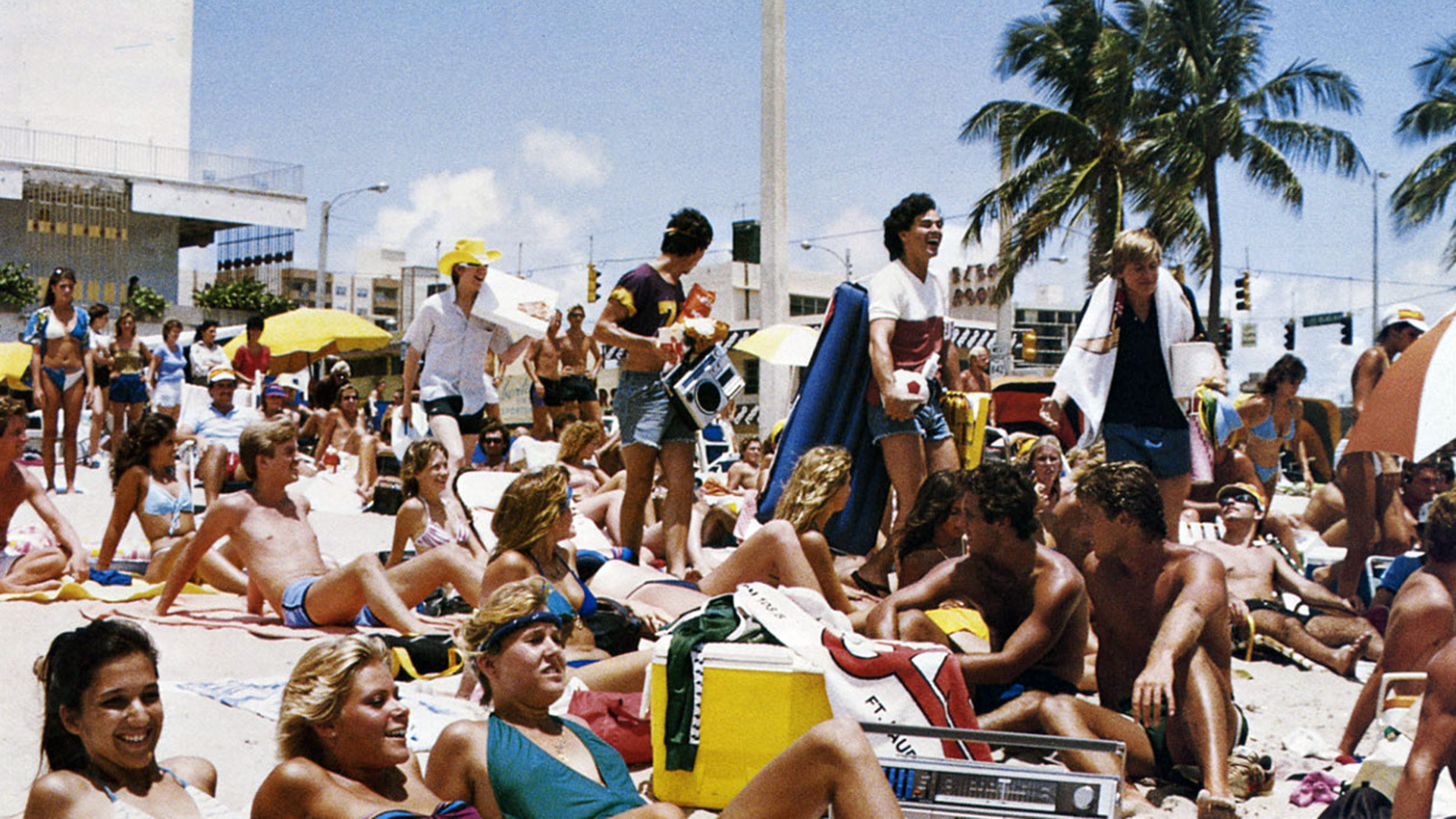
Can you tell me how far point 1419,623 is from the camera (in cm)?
391

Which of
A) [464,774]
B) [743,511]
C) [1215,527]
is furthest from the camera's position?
[743,511]

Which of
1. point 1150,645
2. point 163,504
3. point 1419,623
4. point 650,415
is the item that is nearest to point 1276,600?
point 1419,623

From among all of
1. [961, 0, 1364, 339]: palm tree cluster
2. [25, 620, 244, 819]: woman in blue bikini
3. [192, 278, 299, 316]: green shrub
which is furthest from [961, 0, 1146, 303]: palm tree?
[192, 278, 299, 316]: green shrub

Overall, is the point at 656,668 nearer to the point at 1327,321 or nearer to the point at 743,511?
the point at 743,511

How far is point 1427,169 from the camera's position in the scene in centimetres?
3045

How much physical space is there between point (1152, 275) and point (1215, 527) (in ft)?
8.80

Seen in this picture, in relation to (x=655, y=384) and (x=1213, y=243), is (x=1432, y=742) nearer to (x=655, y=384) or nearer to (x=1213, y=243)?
(x=655, y=384)

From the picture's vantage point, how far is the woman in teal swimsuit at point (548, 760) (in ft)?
9.16

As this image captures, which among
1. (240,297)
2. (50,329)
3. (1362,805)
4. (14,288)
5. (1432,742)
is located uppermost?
(240,297)

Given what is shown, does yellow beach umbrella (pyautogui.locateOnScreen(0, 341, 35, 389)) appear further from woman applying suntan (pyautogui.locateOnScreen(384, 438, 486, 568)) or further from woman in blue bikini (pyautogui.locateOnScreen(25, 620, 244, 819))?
woman in blue bikini (pyautogui.locateOnScreen(25, 620, 244, 819))

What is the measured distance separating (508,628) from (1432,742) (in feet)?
6.62

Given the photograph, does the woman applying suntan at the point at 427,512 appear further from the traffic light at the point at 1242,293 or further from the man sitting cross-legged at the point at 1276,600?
the traffic light at the point at 1242,293

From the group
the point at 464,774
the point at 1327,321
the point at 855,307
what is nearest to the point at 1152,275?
the point at 855,307

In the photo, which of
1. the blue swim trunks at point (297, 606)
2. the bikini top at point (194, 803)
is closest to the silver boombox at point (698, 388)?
the blue swim trunks at point (297, 606)
